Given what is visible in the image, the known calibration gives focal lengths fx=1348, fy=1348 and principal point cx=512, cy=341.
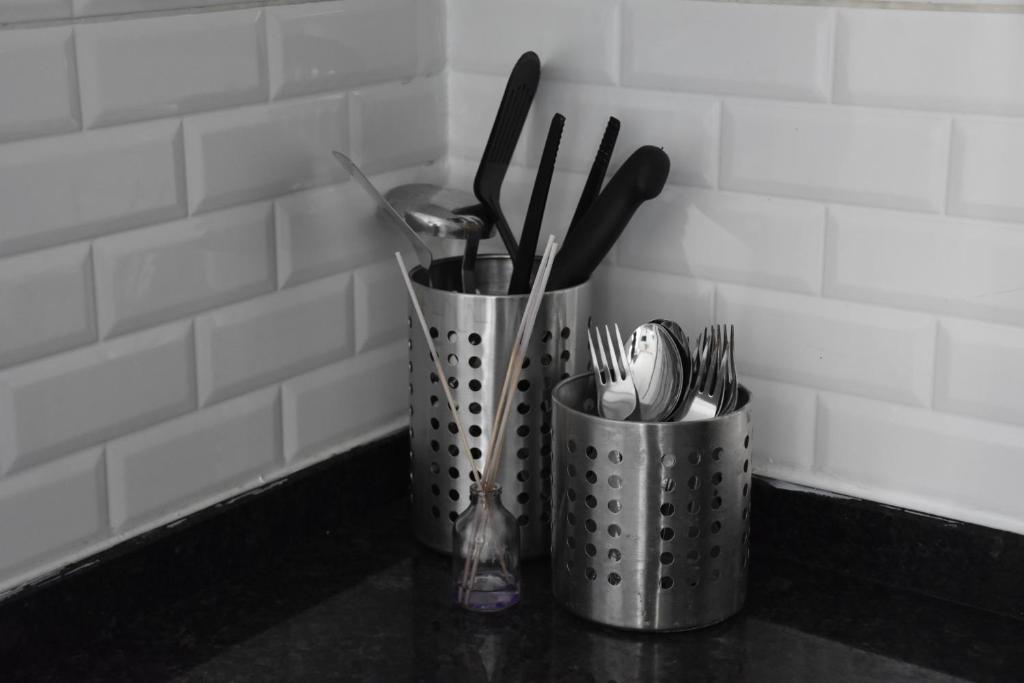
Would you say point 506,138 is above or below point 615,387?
above

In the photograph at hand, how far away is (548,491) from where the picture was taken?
114cm

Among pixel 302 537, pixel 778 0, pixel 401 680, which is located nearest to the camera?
pixel 401 680

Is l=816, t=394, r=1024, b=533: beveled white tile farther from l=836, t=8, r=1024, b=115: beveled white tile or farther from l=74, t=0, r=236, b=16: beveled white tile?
l=74, t=0, r=236, b=16: beveled white tile

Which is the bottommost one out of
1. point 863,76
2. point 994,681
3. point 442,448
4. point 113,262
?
point 994,681

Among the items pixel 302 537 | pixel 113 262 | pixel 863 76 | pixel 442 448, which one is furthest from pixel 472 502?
pixel 863 76

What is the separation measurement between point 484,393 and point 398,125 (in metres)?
0.28

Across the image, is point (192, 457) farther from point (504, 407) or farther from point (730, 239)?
point (730, 239)

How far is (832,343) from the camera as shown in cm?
109

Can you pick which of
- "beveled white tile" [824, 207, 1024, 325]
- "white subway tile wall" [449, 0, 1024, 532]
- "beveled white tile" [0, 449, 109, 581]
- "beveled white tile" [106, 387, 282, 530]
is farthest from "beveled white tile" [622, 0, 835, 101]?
"beveled white tile" [0, 449, 109, 581]

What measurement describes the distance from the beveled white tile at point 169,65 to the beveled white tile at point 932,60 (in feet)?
1.52

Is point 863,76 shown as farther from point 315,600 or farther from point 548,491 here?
point 315,600

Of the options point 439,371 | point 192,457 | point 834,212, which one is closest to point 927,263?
point 834,212

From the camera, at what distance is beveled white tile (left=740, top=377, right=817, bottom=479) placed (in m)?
1.12

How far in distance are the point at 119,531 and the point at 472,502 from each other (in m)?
0.27
